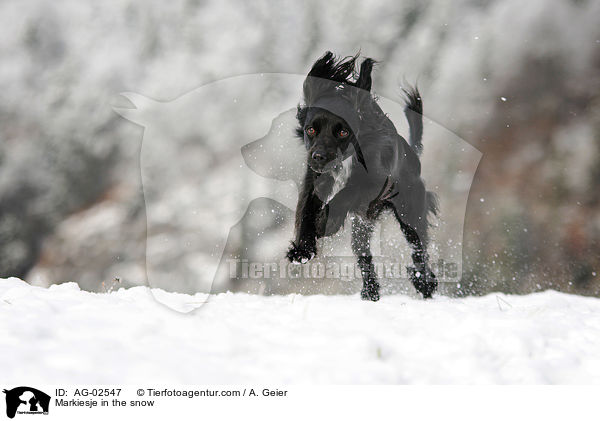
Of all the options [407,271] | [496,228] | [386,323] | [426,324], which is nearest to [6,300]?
[386,323]

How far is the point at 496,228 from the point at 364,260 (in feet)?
9.36

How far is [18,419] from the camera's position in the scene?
3.37 ft

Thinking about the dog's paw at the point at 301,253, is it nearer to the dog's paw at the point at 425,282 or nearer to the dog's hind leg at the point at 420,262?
the dog's hind leg at the point at 420,262

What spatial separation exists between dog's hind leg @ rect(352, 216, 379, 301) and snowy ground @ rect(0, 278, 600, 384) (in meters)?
1.75

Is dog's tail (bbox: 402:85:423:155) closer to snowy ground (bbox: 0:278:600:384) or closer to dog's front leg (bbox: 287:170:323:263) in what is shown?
dog's front leg (bbox: 287:170:323:263)

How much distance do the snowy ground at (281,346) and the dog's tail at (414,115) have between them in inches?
91.5

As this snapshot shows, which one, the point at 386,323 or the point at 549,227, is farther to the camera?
the point at 549,227

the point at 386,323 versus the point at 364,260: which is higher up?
the point at 364,260

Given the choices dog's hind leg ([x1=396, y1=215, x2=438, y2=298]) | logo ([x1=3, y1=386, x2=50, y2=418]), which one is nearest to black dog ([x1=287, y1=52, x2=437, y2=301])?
dog's hind leg ([x1=396, y1=215, x2=438, y2=298])

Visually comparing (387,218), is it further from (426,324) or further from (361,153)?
(426,324)

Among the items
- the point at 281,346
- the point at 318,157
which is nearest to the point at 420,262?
the point at 318,157

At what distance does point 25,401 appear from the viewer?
1.01 metres

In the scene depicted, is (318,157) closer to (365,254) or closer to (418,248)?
(365,254)

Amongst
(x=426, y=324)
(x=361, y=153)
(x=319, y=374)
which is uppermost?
(x=361, y=153)
